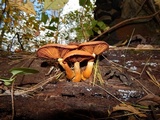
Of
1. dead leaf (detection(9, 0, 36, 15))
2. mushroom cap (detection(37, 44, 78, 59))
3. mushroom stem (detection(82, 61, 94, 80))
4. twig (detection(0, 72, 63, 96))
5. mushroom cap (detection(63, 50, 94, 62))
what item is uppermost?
dead leaf (detection(9, 0, 36, 15))

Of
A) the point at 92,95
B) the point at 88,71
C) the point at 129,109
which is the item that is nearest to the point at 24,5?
the point at 88,71

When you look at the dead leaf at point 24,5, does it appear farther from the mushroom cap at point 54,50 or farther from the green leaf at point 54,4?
the green leaf at point 54,4

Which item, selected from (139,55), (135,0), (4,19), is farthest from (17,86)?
(4,19)

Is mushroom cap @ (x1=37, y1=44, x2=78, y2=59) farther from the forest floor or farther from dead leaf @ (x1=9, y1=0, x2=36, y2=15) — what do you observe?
dead leaf @ (x1=9, y1=0, x2=36, y2=15)

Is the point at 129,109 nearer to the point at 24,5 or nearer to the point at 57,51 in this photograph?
the point at 57,51

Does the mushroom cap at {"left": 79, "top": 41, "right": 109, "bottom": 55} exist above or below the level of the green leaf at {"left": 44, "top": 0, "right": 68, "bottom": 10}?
below

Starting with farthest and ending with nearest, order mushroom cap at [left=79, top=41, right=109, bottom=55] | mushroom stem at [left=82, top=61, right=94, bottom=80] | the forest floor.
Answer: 1. mushroom stem at [left=82, top=61, right=94, bottom=80]
2. mushroom cap at [left=79, top=41, right=109, bottom=55]
3. the forest floor

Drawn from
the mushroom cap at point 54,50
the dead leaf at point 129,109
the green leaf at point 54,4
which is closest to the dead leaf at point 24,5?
the mushroom cap at point 54,50

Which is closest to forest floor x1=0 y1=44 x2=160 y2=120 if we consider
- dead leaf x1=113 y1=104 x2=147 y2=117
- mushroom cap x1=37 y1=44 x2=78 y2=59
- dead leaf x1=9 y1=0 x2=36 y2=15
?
dead leaf x1=113 y1=104 x2=147 y2=117
